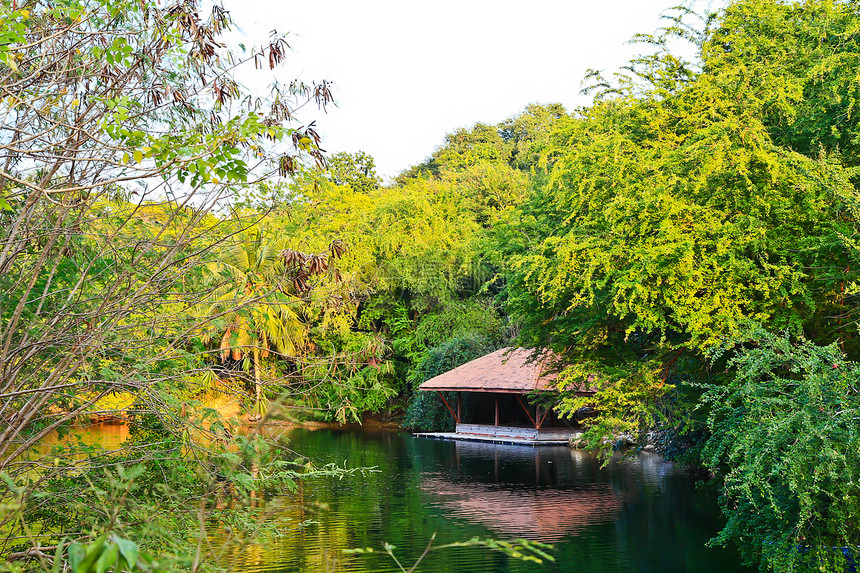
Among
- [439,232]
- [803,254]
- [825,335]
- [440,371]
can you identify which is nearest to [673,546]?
[825,335]

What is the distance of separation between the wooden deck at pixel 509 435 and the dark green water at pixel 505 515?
3028 mm

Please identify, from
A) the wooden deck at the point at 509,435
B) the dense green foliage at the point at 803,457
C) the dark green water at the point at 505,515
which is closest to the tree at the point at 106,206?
the dark green water at the point at 505,515

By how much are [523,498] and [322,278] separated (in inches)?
471

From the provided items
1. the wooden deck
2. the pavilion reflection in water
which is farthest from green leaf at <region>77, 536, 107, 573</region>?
the wooden deck

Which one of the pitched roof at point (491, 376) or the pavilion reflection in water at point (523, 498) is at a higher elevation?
the pitched roof at point (491, 376)

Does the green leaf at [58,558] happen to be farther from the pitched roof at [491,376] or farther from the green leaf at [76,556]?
the pitched roof at [491,376]

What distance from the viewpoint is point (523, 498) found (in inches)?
691

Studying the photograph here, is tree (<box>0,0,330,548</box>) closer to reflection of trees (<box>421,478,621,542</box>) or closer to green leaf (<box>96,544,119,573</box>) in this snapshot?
green leaf (<box>96,544,119,573</box>)

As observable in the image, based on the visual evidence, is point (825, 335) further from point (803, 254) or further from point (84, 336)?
point (84, 336)

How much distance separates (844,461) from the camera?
852cm

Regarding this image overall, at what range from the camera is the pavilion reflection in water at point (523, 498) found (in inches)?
577

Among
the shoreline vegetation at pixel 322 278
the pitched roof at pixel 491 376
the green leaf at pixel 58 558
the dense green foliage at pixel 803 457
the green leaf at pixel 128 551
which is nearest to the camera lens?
the green leaf at pixel 128 551

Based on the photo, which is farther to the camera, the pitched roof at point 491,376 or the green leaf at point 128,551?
the pitched roof at point 491,376

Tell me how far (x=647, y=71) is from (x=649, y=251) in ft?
17.1
